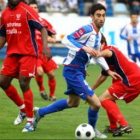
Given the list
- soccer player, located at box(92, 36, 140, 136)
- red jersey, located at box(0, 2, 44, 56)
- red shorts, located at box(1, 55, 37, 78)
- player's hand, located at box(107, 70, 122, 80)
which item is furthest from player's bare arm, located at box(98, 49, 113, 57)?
red shorts, located at box(1, 55, 37, 78)

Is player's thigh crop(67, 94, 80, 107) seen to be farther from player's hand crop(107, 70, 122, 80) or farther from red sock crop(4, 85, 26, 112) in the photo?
red sock crop(4, 85, 26, 112)

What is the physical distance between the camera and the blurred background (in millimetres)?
24641

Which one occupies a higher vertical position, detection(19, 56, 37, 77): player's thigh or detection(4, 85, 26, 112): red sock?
detection(19, 56, 37, 77): player's thigh

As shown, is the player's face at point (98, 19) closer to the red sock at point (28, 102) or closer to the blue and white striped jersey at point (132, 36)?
the red sock at point (28, 102)

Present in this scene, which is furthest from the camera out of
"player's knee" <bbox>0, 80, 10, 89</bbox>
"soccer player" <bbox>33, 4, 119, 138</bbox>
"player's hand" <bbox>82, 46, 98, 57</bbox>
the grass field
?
"player's knee" <bbox>0, 80, 10, 89</bbox>

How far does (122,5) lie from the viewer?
28.7 meters

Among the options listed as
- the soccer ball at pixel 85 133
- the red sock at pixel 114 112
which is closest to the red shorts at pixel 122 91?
the red sock at pixel 114 112

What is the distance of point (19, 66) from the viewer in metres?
10.2

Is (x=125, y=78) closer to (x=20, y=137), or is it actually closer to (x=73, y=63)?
(x=73, y=63)

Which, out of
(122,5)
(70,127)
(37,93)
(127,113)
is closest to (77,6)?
(122,5)

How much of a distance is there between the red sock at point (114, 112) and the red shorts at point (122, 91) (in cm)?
16

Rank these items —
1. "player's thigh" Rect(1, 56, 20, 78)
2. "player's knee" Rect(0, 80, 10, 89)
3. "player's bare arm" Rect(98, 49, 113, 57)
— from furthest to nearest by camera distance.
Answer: "player's knee" Rect(0, 80, 10, 89)
"player's thigh" Rect(1, 56, 20, 78)
"player's bare arm" Rect(98, 49, 113, 57)

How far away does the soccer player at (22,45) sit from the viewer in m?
10.1

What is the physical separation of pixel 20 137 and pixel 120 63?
76.2 inches
